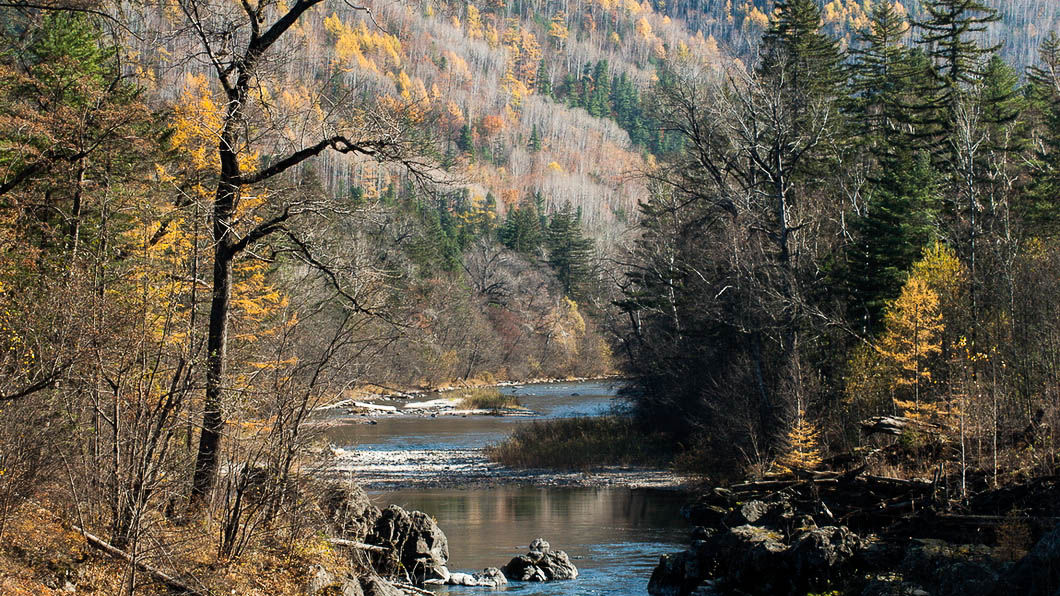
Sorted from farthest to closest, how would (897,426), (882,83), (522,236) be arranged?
(522,236)
(882,83)
(897,426)

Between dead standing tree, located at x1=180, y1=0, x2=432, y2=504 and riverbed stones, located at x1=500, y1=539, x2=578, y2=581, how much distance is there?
7052mm

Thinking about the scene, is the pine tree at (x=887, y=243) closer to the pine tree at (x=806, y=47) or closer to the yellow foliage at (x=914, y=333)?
the yellow foliage at (x=914, y=333)

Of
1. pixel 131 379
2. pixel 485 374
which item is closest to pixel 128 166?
pixel 131 379

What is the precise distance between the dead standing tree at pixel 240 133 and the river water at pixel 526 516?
6361mm

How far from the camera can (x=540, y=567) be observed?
19.0 metres

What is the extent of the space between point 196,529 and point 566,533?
12914mm

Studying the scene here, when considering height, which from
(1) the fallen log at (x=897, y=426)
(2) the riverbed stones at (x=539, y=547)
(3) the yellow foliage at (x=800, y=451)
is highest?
(1) the fallen log at (x=897, y=426)

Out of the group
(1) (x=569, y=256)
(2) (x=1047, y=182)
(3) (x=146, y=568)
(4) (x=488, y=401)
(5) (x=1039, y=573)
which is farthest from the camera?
(1) (x=569, y=256)

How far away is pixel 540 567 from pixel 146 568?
30.6 feet

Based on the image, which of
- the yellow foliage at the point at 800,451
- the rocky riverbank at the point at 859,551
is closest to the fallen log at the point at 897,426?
the yellow foliage at the point at 800,451

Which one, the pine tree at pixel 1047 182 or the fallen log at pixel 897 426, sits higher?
the pine tree at pixel 1047 182

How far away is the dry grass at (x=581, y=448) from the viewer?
37781mm

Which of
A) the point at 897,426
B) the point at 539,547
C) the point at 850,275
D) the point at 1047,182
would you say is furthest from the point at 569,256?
the point at 539,547

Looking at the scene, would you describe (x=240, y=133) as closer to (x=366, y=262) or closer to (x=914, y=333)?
(x=366, y=262)
